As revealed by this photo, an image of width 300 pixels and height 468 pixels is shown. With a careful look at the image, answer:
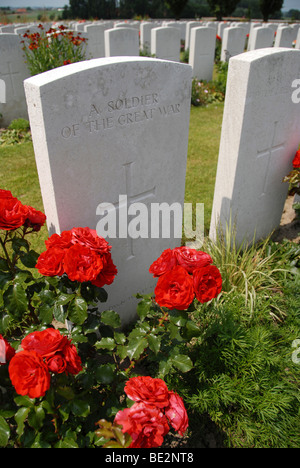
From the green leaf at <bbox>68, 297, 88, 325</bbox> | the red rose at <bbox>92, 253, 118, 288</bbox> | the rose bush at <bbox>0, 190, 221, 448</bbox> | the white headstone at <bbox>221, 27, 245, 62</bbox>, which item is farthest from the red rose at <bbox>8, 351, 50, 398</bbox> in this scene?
the white headstone at <bbox>221, 27, 245, 62</bbox>

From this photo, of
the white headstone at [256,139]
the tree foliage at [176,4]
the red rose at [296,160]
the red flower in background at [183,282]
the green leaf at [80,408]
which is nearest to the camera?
the green leaf at [80,408]

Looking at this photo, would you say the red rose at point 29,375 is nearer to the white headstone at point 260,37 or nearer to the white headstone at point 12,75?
the white headstone at point 12,75

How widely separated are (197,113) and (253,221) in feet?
16.0

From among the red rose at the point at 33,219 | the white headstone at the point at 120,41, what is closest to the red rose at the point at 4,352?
the red rose at the point at 33,219

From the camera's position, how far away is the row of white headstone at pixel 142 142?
5.82 feet

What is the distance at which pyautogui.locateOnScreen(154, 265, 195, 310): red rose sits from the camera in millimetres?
1530

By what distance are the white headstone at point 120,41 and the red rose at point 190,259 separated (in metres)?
7.11

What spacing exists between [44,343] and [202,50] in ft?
31.7

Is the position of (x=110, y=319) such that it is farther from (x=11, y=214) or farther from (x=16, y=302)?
(x=11, y=214)

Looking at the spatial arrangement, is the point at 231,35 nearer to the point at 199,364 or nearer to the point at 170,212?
the point at 170,212

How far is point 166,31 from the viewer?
8461mm

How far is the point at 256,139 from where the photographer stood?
9.84 ft

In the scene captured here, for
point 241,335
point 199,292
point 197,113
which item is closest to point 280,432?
point 241,335
